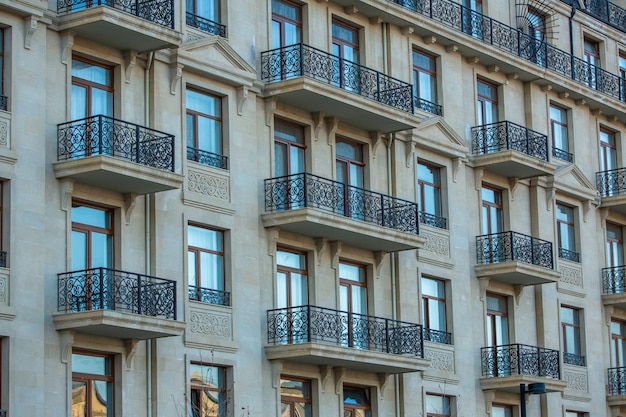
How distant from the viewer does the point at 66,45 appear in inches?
1268

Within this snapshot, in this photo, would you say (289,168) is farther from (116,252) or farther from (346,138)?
(116,252)

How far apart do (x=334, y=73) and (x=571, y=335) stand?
1228 cm

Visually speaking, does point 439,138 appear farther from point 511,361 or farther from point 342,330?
point 342,330

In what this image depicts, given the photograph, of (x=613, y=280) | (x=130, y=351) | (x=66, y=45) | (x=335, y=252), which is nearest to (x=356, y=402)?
(x=335, y=252)

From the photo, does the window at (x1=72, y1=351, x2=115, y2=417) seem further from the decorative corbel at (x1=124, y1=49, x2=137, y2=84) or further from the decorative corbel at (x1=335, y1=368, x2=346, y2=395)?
the decorative corbel at (x1=335, y1=368, x2=346, y2=395)

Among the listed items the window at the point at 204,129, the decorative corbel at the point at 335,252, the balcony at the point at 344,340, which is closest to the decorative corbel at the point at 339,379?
the balcony at the point at 344,340

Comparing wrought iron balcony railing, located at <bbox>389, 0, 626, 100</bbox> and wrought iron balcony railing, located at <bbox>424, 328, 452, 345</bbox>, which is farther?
wrought iron balcony railing, located at <bbox>389, 0, 626, 100</bbox>

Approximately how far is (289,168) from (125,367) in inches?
296

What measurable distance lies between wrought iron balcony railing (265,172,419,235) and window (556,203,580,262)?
7.85 m

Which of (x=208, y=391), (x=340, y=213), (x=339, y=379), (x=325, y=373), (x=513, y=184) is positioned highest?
(x=513, y=184)

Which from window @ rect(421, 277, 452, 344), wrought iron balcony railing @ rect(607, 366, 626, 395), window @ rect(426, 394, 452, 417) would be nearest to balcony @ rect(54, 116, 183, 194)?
window @ rect(421, 277, 452, 344)

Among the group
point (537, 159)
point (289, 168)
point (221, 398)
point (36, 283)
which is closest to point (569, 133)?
point (537, 159)

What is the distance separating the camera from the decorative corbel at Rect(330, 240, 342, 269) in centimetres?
3797

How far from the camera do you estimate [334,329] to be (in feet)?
120
